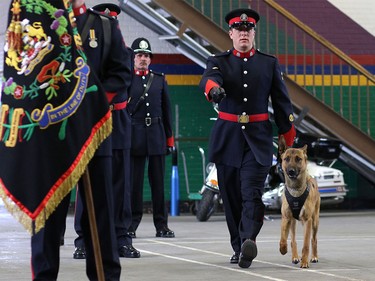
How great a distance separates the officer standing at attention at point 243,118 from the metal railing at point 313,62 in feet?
23.1

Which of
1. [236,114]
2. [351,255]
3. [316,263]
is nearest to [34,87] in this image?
[236,114]

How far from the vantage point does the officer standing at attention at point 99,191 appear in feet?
19.7

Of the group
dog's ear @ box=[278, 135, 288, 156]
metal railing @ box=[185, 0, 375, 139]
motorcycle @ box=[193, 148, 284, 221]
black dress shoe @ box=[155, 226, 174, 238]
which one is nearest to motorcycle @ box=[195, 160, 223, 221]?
motorcycle @ box=[193, 148, 284, 221]

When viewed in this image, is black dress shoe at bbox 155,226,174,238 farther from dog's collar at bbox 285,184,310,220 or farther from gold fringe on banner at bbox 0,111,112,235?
gold fringe on banner at bbox 0,111,112,235

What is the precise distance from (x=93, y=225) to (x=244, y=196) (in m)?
3.52

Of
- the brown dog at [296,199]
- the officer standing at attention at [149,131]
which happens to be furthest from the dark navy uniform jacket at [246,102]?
the officer standing at attention at [149,131]

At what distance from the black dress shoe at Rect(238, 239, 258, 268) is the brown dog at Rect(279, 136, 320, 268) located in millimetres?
480

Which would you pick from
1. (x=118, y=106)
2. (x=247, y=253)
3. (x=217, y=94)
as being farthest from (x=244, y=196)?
(x=118, y=106)

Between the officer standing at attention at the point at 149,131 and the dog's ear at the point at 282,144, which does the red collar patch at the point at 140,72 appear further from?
the dog's ear at the point at 282,144

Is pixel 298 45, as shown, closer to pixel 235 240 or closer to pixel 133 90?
pixel 133 90

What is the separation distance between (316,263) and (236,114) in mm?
1467

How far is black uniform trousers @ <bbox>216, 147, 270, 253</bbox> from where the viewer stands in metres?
9.27

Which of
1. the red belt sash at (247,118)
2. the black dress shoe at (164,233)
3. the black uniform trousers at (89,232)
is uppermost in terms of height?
the red belt sash at (247,118)

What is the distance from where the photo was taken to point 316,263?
9766mm
